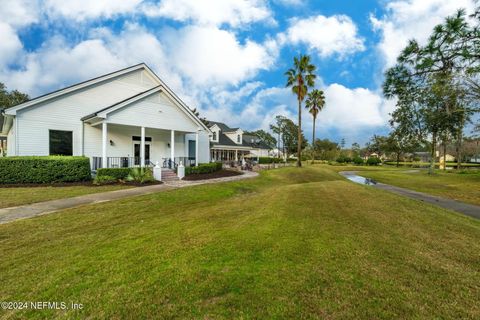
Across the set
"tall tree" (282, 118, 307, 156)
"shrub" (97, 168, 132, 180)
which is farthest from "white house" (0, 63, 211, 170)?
"tall tree" (282, 118, 307, 156)

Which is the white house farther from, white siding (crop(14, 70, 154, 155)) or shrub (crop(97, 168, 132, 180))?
shrub (crop(97, 168, 132, 180))

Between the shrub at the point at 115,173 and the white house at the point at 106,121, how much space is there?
1525 mm

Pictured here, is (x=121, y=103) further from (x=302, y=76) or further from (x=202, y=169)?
(x=302, y=76)

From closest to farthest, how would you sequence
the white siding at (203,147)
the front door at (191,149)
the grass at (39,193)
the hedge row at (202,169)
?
1. the grass at (39,193)
2. the hedge row at (202,169)
3. the front door at (191,149)
4. the white siding at (203,147)

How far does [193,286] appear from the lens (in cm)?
295

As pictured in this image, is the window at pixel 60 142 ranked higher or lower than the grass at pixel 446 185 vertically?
higher

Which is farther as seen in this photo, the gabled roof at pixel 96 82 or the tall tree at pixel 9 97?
the tall tree at pixel 9 97

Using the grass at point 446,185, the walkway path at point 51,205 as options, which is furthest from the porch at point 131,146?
the grass at point 446,185

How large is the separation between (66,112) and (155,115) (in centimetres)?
560

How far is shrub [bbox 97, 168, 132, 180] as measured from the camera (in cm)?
1312

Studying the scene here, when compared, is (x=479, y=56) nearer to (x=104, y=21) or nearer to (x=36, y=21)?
(x=104, y=21)

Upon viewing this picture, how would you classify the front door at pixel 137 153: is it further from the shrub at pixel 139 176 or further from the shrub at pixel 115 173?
the shrub at pixel 139 176

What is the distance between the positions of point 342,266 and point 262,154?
50.6 m

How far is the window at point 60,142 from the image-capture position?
14.6 meters
